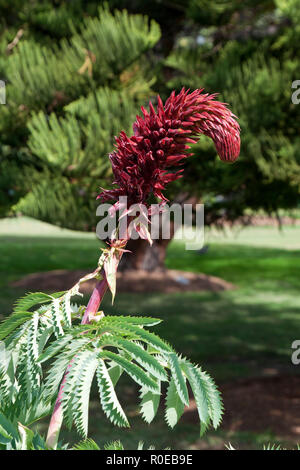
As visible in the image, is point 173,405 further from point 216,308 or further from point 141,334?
point 216,308

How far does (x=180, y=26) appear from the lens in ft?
24.9

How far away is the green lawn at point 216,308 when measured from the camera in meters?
6.61

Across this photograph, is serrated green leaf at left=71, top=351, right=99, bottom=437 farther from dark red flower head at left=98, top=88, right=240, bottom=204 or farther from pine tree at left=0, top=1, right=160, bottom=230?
pine tree at left=0, top=1, right=160, bottom=230

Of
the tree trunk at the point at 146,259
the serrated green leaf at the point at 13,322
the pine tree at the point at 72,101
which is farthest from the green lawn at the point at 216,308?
the serrated green leaf at the point at 13,322

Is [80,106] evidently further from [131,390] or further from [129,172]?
[129,172]

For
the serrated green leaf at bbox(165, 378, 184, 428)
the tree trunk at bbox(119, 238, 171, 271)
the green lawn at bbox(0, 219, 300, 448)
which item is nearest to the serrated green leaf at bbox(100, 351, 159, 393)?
the serrated green leaf at bbox(165, 378, 184, 428)

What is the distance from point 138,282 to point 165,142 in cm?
1445

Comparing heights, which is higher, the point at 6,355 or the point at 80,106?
the point at 80,106

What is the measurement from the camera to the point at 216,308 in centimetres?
1366

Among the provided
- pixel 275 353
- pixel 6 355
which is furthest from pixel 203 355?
pixel 6 355

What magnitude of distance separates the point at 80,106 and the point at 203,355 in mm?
5154

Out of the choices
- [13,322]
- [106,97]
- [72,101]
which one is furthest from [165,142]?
[72,101]

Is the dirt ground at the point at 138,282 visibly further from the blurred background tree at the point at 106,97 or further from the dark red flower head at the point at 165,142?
the dark red flower head at the point at 165,142
